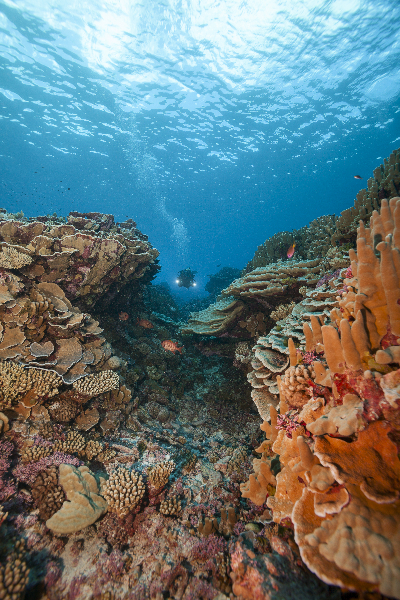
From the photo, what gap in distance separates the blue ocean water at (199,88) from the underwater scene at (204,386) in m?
0.25

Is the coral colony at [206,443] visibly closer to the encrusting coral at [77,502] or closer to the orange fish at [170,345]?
the encrusting coral at [77,502]

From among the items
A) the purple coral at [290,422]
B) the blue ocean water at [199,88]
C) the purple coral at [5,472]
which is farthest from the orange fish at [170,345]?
the blue ocean water at [199,88]

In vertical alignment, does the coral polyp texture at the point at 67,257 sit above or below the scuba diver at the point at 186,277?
below

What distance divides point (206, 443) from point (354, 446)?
4328mm

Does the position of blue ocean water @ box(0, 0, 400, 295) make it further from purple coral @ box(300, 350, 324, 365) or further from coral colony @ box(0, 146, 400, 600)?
purple coral @ box(300, 350, 324, 365)

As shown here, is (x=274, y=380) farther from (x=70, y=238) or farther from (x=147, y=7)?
(x=147, y=7)

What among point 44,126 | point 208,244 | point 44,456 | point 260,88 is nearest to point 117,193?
point 44,126

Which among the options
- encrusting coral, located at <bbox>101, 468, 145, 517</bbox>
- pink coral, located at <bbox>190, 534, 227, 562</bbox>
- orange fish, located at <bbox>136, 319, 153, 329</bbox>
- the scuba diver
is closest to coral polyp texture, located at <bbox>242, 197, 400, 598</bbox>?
pink coral, located at <bbox>190, 534, 227, 562</bbox>

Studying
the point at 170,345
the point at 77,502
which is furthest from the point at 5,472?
the point at 170,345

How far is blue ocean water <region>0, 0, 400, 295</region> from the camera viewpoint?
1666 cm

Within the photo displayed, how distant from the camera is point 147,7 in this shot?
54.3 ft

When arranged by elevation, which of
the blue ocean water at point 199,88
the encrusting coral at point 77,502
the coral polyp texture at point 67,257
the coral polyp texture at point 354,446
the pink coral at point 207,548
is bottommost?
the pink coral at point 207,548

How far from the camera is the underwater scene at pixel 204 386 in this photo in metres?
1.84

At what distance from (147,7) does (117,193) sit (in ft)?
173
